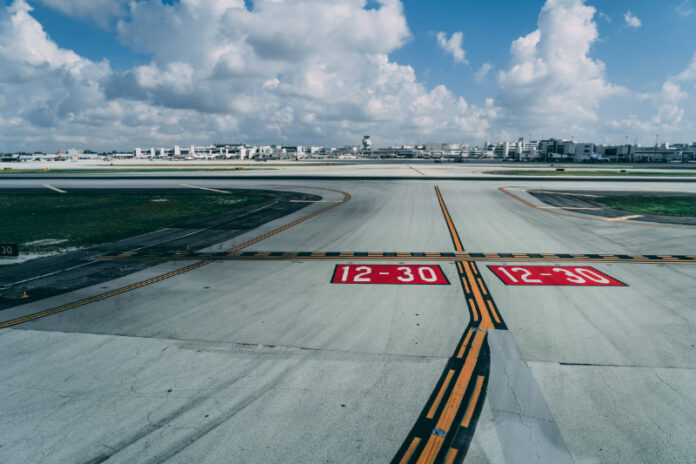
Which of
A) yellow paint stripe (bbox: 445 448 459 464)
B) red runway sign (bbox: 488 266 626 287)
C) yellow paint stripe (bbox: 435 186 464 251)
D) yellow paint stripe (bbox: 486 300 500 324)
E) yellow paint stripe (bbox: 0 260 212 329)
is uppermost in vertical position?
yellow paint stripe (bbox: 435 186 464 251)

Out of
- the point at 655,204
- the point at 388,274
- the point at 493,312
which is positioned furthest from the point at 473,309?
the point at 655,204

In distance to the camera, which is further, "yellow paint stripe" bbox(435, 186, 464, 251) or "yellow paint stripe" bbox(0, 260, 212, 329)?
"yellow paint stripe" bbox(435, 186, 464, 251)

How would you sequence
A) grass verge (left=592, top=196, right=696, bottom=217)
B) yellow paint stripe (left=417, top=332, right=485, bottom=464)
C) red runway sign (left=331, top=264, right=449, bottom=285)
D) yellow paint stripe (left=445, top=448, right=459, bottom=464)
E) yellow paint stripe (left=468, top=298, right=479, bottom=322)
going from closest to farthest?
yellow paint stripe (left=445, top=448, right=459, bottom=464)
yellow paint stripe (left=417, top=332, right=485, bottom=464)
yellow paint stripe (left=468, top=298, right=479, bottom=322)
red runway sign (left=331, top=264, right=449, bottom=285)
grass verge (left=592, top=196, right=696, bottom=217)

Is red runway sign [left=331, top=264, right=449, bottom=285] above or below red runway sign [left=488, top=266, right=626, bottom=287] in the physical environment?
below

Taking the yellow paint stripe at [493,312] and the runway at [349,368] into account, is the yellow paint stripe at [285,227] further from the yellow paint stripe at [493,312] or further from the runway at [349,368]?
the yellow paint stripe at [493,312]

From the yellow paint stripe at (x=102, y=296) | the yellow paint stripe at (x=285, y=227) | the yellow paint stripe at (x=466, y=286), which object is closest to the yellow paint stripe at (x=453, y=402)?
the yellow paint stripe at (x=466, y=286)

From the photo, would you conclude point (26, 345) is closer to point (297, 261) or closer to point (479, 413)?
point (297, 261)

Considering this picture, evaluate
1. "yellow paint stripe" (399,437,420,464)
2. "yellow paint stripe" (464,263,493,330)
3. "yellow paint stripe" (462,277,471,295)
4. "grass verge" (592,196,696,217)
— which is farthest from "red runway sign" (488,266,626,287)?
"grass verge" (592,196,696,217)

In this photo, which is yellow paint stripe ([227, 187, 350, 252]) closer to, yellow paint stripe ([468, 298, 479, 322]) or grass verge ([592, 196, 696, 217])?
yellow paint stripe ([468, 298, 479, 322])

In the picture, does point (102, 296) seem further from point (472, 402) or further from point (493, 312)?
point (493, 312)
